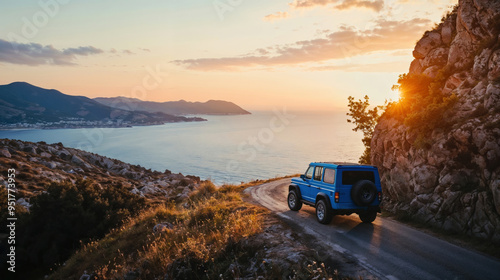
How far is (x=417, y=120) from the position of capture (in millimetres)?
15398

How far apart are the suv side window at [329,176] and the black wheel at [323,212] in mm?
919

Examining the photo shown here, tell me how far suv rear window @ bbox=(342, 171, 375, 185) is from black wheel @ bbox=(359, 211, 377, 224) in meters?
1.44

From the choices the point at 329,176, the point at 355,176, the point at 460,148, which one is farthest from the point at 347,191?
the point at 460,148

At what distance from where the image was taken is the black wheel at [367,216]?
1229cm

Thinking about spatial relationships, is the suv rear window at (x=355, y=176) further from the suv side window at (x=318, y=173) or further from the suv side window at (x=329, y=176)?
the suv side window at (x=318, y=173)

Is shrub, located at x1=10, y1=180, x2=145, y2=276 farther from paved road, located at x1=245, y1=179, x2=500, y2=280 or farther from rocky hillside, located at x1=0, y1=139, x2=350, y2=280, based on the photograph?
paved road, located at x1=245, y1=179, x2=500, y2=280

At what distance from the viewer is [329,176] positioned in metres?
12.0

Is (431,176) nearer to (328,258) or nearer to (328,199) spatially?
(328,199)

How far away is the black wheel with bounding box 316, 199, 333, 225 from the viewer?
38.7ft

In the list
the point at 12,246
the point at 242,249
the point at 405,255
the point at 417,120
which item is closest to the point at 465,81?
the point at 417,120

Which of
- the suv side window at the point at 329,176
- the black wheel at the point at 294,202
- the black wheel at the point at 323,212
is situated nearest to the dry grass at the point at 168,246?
the black wheel at the point at 294,202

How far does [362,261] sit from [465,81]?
12792 mm

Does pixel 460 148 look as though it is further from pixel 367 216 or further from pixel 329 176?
pixel 329 176

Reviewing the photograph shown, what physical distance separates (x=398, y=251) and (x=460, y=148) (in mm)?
6427
